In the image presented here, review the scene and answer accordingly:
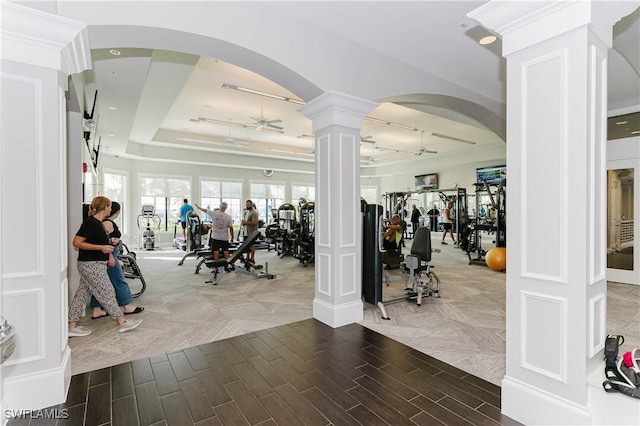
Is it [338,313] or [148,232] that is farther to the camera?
[148,232]

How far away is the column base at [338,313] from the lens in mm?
3789

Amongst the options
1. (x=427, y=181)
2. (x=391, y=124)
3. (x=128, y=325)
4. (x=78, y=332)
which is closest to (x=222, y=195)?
(x=391, y=124)

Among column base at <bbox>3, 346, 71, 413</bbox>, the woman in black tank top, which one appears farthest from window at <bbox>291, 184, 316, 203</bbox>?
column base at <bbox>3, 346, 71, 413</bbox>

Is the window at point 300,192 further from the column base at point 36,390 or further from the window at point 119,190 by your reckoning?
the column base at point 36,390

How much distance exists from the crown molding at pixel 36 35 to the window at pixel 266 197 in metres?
11.9

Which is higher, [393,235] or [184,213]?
[184,213]

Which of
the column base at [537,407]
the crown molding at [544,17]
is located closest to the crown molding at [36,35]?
the crown molding at [544,17]

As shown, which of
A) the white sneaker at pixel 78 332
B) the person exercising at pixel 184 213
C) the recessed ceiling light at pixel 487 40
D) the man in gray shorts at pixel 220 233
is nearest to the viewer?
the white sneaker at pixel 78 332

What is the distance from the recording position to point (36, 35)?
217 cm

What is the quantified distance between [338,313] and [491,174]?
34.9 ft

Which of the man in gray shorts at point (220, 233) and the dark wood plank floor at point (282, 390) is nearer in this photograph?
the dark wood plank floor at point (282, 390)

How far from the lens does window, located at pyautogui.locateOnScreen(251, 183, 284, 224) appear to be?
46.9ft

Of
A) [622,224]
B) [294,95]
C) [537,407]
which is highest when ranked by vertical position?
[294,95]

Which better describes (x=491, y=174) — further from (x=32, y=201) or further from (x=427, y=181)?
(x=32, y=201)
